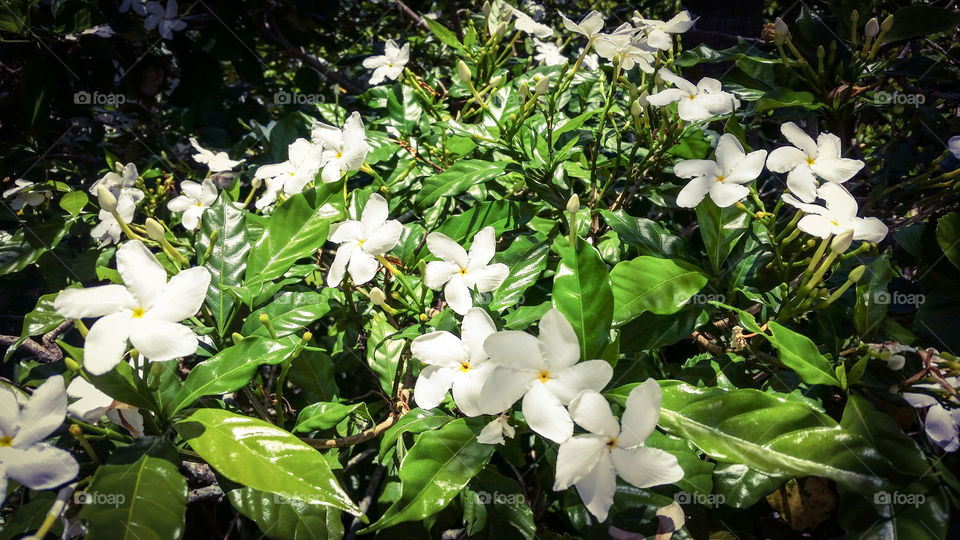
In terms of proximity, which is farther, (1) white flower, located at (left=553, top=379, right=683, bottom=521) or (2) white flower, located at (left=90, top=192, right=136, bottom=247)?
(2) white flower, located at (left=90, top=192, right=136, bottom=247)

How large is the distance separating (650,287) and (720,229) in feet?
1.02

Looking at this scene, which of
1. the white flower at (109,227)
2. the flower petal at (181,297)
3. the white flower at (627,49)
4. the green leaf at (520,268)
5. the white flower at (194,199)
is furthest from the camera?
the white flower at (194,199)

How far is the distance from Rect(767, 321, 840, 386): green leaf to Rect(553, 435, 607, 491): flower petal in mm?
365

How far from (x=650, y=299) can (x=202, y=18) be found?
227 cm

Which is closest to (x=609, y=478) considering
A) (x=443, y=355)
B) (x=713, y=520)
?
(x=443, y=355)

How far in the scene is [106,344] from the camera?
28.9 inches

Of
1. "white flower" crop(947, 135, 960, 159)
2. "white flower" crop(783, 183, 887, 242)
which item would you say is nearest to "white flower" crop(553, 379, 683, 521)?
"white flower" crop(783, 183, 887, 242)

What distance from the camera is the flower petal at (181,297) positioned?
81cm

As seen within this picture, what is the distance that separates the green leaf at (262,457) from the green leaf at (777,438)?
52cm

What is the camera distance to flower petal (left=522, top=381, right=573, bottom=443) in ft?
2.40

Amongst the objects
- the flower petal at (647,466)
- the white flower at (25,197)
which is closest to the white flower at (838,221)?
the flower petal at (647,466)

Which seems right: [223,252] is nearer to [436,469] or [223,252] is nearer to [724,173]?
[436,469]

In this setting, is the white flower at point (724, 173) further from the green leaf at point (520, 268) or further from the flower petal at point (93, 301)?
the flower petal at point (93, 301)

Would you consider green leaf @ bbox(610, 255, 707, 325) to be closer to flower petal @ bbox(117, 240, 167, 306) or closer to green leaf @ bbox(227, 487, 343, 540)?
green leaf @ bbox(227, 487, 343, 540)
